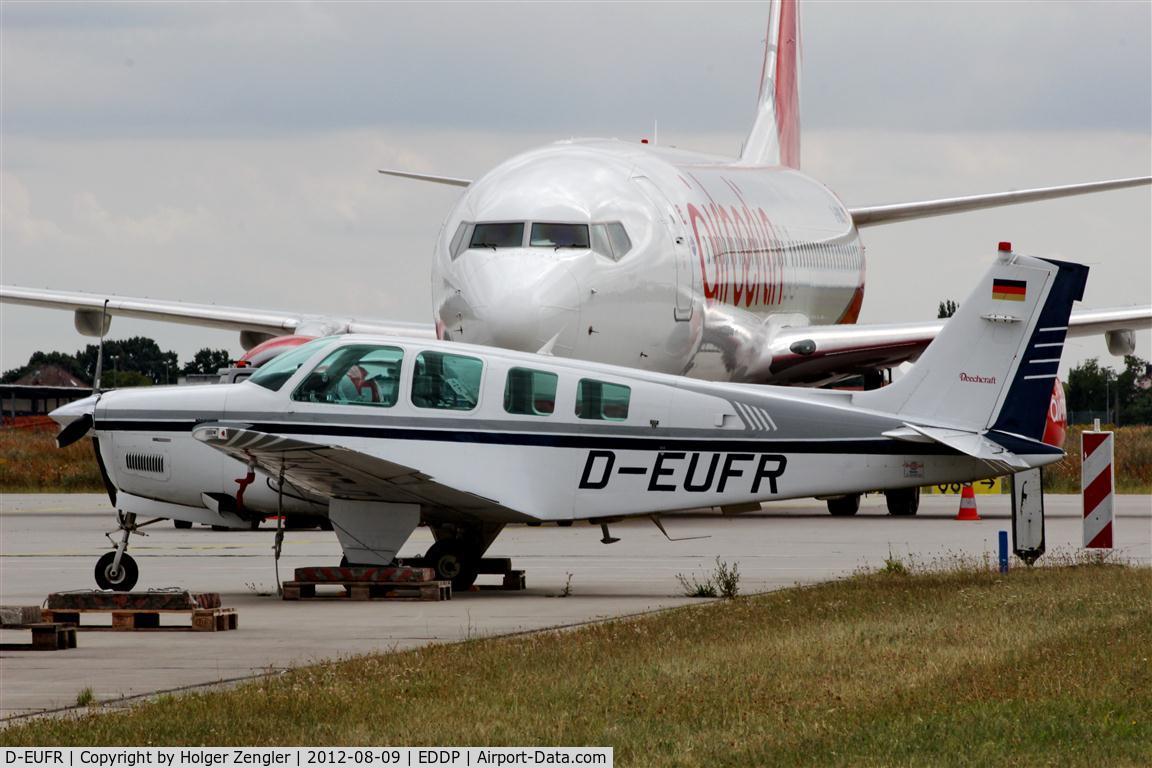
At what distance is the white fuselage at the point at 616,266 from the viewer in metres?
22.8

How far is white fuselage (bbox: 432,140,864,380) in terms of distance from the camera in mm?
22750

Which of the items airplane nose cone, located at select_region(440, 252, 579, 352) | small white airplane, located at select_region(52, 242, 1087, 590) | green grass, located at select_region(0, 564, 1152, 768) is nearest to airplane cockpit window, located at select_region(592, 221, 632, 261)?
airplane nose cone, located at select_region(440, 252, 579, 352)

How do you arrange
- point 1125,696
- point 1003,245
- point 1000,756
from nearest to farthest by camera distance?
point 1000,756 → point 1125,696 → point 1003,245

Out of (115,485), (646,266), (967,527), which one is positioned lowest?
(967,527)

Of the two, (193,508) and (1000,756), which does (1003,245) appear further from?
(1000,756)

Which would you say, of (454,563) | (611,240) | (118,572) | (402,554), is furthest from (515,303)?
(118,572)

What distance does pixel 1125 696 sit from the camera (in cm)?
981

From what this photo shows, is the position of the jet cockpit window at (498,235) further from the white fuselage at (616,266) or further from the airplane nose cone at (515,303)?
the airplane nose cone at (515,303)

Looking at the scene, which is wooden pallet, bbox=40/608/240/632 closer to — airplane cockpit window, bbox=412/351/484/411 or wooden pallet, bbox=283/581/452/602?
wooden pallet, bbox=283/581/452/602

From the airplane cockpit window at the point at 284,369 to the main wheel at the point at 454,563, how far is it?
213 cm

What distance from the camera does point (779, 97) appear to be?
43312 millimetres

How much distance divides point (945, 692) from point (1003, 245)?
739cm

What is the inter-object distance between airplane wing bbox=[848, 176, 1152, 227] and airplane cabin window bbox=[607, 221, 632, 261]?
42.0 feet

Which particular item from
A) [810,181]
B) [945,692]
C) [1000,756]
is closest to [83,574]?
[945,692]
